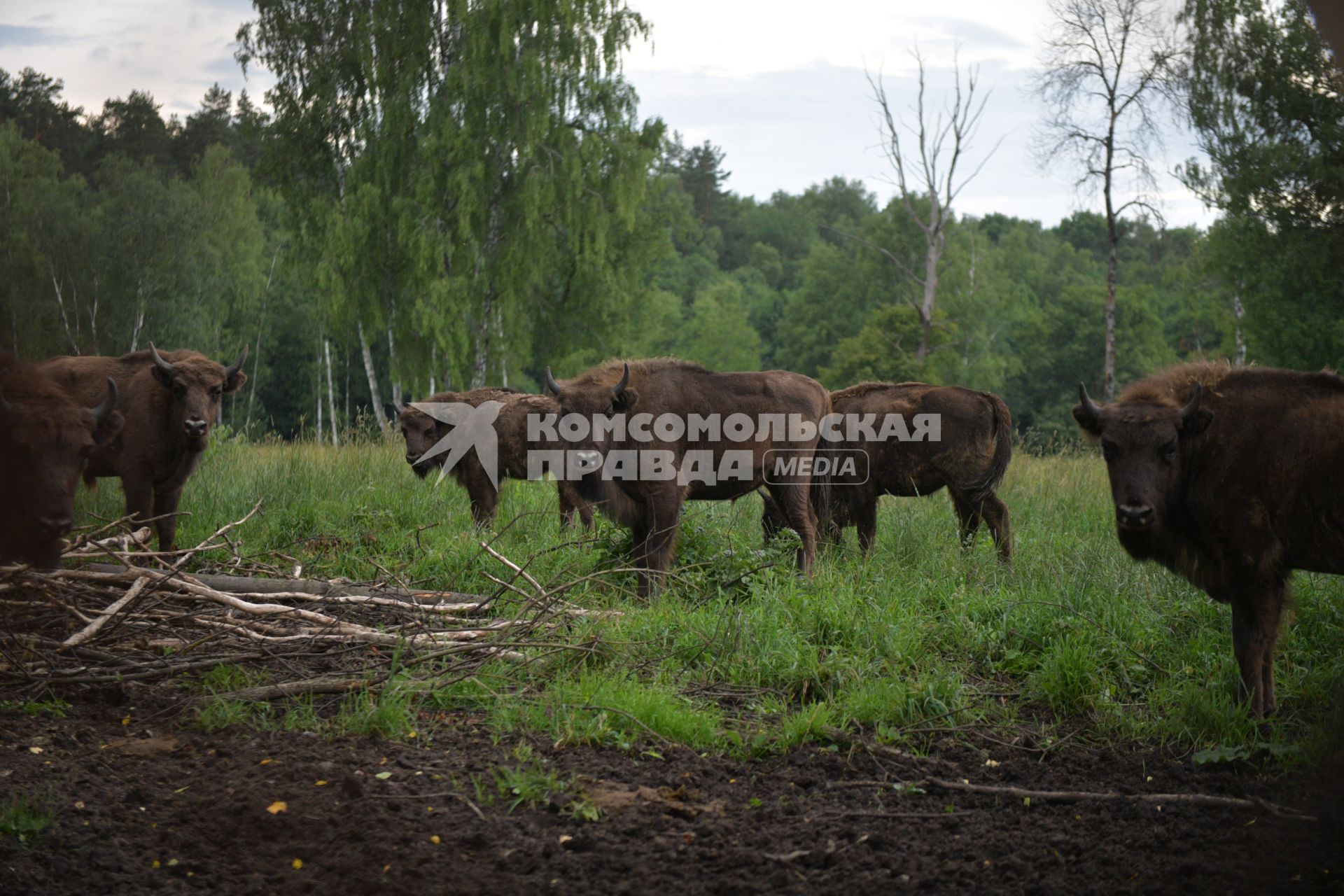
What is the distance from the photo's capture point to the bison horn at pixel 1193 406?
566cm

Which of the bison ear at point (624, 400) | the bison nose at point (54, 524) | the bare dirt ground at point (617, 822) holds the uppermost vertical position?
the bison ear at point (624, 400)

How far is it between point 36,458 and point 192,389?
3.71m

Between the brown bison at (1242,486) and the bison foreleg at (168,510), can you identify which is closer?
the brown bison at (1242,486)

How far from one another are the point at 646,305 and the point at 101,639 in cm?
2707

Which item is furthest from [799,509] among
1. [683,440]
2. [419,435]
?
[419,435]

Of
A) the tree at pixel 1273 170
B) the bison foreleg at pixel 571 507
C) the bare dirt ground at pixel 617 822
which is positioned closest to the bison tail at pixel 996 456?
the bison foreleg at pixel 571 507

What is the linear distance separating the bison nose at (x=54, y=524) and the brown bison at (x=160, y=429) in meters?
3.59

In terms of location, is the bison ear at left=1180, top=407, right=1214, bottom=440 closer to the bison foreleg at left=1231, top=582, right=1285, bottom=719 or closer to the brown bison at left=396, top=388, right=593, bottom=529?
Answer: the bison foreleg at left=1231, top=582, right=1285, bottom=719

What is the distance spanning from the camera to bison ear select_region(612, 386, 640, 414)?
29.8 feet

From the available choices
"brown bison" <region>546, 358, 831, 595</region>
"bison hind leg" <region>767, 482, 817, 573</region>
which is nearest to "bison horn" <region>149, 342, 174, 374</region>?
"brown bison" <region>546, 358, 831, 595</region>

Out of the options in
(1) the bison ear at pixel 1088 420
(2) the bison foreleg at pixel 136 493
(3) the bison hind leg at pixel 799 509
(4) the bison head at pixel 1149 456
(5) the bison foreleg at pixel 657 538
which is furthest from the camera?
(3) the bison hind leg at pixel 799 509

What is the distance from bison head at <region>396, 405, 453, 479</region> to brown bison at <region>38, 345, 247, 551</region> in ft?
9.17

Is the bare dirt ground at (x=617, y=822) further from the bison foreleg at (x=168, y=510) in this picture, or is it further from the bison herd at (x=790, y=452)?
the bison foreleg at (x=168, y=510)

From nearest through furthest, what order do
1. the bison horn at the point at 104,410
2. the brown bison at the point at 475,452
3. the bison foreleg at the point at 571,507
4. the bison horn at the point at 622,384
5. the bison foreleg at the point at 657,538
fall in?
the bison horn at the point at 104,410 < the bison foreleg at the point at 657,538 < the bison horn at the point at 622,384 < the bison foreleg at the point at 571,507 < the brown bison at the point at 475,452
